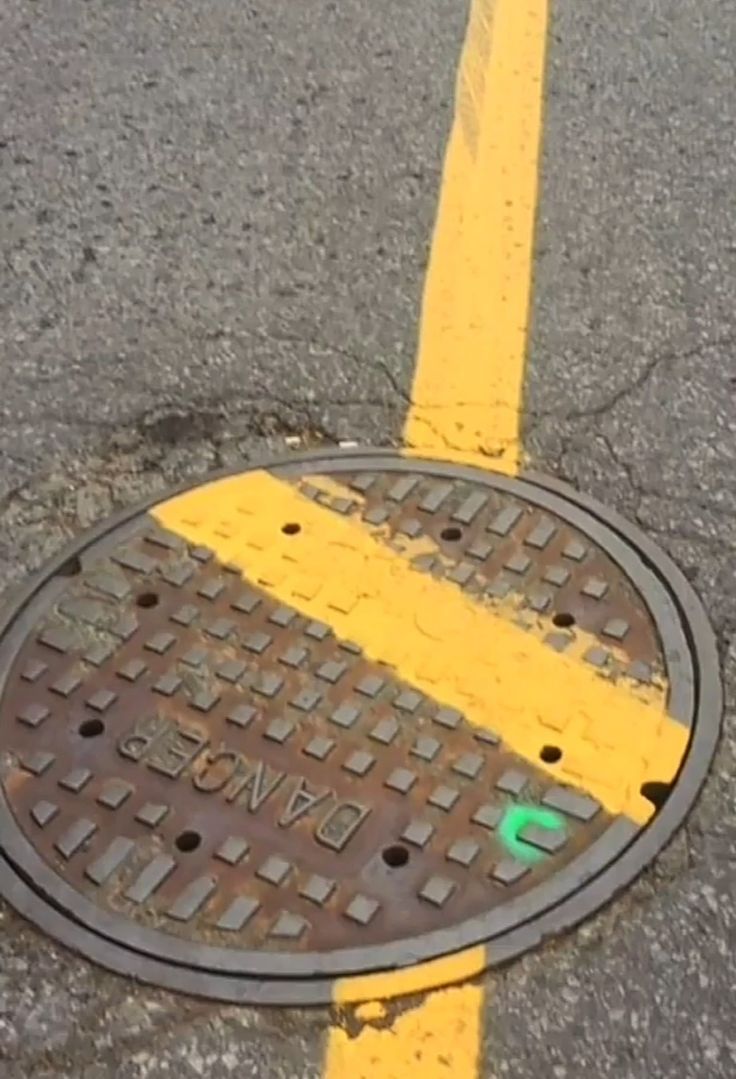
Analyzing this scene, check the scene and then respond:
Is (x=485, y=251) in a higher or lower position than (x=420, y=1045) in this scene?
higher

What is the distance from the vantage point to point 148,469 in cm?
296

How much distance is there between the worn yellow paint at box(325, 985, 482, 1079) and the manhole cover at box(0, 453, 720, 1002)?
83 millimetres

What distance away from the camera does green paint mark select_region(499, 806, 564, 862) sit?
7.32 ft

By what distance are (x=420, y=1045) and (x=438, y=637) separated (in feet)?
2.37

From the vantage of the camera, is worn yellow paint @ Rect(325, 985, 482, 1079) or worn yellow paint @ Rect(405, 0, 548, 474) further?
worn yellow paint @ Rect(405, 0, 548, 474)

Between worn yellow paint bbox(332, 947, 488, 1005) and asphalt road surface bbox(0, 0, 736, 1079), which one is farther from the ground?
asphalt road surface bbox(0, 0, 736, 1079)

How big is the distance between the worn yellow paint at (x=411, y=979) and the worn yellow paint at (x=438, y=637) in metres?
0.33

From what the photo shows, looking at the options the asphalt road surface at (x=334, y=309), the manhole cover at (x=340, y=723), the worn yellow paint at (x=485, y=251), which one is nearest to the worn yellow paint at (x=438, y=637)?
the manhole cover at (x=340, y=723)

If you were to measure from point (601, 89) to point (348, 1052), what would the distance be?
2.79 meters

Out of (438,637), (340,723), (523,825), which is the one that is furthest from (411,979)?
(438,637)

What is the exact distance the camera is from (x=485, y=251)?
3.47 meters

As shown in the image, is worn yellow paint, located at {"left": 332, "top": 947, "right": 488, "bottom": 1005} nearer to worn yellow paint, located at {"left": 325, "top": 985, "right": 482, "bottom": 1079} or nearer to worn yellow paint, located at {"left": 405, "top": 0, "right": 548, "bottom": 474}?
worn yellow paint, located at {"left": 325, "top": 985, "right": 482, "bottom": 1079}

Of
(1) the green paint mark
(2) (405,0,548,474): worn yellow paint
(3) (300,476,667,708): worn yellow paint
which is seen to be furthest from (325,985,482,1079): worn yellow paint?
(2) (405,0,548,474): worn yellow paint

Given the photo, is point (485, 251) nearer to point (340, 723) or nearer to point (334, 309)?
point (334, 309)
